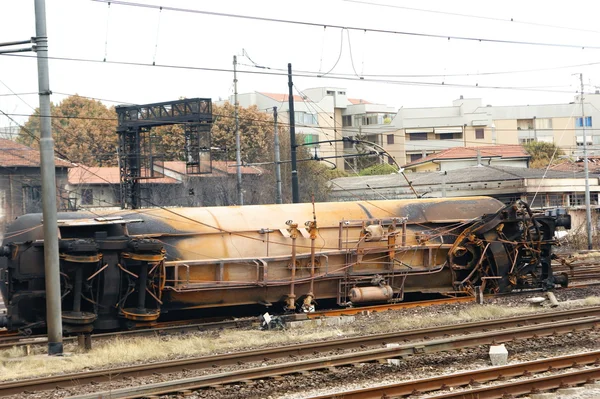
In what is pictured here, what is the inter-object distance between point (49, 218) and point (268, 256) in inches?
190

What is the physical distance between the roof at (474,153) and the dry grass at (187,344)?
4043cm

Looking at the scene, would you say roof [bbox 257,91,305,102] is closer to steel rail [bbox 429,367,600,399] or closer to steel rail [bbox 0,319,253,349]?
steel rail [bbox 0,319,253,349]

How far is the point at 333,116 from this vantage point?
80.1m

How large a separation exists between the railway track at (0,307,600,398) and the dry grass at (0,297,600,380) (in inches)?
50.1

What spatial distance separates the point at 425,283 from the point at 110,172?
117 ft

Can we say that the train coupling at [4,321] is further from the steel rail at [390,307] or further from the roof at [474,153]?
the roof at [474,153]

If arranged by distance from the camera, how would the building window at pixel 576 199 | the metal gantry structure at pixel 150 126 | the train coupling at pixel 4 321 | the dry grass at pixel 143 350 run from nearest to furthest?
the dry grass at pixel 143 350 → the train coupling at pixel 4 321 → the metal gantry structure at pixel 150 126 → the building window at pixel 576 199

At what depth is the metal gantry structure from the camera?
3163 centimetres

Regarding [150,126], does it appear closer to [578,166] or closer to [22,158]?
[22,158]

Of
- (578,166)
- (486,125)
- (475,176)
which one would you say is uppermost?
(486,125)

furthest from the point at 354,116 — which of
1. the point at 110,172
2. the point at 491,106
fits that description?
the point at 110,172

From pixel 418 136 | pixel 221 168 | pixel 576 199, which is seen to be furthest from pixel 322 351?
pixel 418 136

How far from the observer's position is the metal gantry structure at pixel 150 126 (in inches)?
1245

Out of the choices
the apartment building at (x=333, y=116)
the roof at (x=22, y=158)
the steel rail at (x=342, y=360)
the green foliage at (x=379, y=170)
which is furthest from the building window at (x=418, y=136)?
the steel rail at (x=342, y=360)
